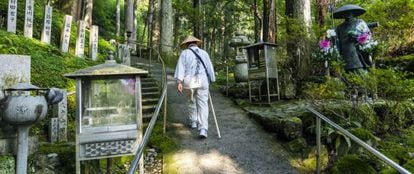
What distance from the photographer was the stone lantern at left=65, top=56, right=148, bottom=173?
4.13 meters

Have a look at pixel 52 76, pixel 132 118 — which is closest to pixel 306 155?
pixel 132 118

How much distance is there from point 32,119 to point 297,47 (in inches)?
237

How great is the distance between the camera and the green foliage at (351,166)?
446cm

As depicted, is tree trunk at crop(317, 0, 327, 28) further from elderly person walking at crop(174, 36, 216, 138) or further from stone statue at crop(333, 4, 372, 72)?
elderly person walking at crop(174, 36, 216, 138)

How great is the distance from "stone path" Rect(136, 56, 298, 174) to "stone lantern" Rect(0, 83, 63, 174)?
1.95 m

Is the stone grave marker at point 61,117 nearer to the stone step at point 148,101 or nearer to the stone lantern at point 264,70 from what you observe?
the stone step at point 148,101

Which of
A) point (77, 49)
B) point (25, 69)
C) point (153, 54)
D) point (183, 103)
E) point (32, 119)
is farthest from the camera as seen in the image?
point (153, 54)

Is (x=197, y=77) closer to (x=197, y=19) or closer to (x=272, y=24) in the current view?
(x=272, y=24)

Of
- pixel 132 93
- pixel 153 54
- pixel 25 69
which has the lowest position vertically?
pixel 132 93

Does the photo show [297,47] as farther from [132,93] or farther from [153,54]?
[153,54]

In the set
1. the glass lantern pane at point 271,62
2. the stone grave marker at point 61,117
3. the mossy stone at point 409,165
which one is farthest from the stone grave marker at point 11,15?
the mossy stone at point 409,165

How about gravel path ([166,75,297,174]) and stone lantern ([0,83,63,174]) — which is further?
gravel path ([166,75,297,174])

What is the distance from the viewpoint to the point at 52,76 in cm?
755

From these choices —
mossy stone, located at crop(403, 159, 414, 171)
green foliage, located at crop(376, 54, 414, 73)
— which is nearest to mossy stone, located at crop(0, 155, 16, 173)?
mossy stone, located at crop(403, 159, 414, 171)
